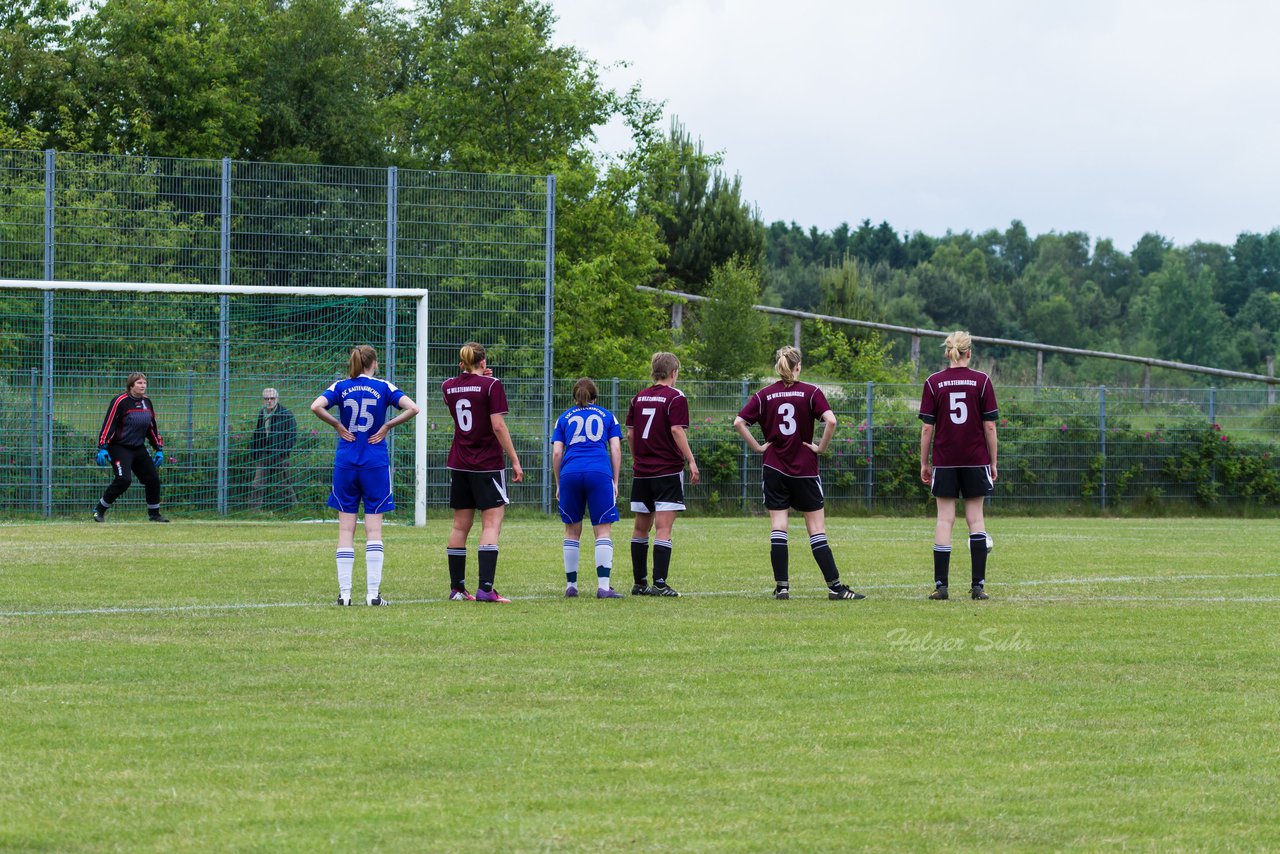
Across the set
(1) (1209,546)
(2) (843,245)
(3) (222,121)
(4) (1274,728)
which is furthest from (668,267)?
(2) (843,245)

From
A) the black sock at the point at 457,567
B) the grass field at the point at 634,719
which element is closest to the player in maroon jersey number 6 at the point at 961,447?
the grass field at the point at 634,719

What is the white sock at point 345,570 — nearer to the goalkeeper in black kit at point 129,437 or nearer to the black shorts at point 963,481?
the black shorts at point 963,481

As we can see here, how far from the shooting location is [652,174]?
4791 cm

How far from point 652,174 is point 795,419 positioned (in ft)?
121

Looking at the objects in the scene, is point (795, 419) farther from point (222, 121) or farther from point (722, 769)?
point (222, 121)

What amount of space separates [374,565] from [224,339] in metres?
12.5

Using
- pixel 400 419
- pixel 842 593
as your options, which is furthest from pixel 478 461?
pixel 842 593

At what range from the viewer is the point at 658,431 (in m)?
12.5

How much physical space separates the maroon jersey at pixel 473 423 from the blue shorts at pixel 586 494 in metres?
0.61

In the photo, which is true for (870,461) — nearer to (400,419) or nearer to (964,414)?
(964,414)

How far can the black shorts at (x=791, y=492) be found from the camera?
11992mm

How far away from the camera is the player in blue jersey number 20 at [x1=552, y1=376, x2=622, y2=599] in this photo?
12.1 meters

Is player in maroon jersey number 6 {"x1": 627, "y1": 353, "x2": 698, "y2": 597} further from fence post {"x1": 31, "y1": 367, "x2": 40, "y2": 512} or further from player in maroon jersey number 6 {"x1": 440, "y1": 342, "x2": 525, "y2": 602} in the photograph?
fence post {"x1": 31, "y1": 367, "x2": 40, "y2": 512}

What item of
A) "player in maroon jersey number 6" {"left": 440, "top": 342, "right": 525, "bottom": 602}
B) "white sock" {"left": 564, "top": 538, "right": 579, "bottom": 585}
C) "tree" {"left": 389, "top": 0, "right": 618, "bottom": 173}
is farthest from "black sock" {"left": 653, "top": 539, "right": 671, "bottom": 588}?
"tree" {"left": 389, "top": 0, "right": 618, "bottom": 173}
